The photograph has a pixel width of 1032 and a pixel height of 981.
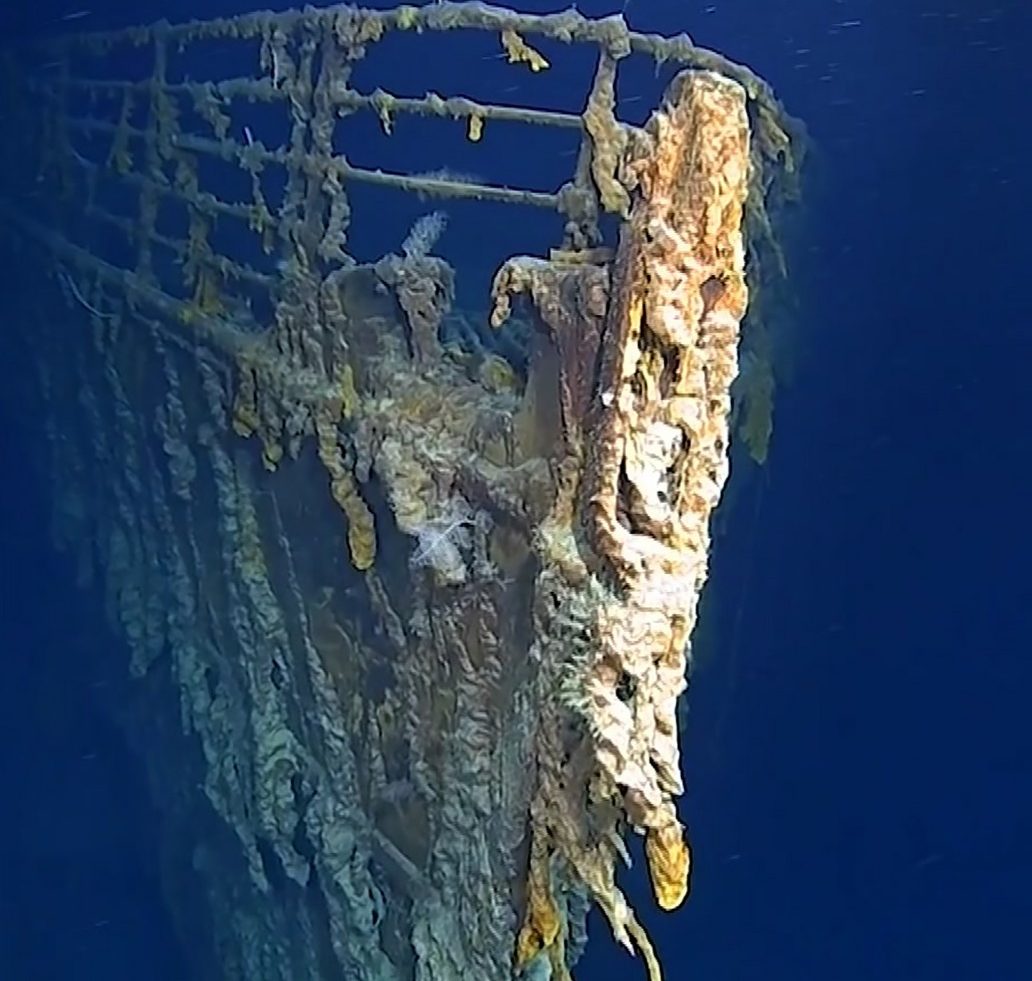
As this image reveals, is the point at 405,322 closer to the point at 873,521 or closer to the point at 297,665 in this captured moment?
the point at 297,665

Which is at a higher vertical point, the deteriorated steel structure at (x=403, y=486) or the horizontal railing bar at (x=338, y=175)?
the horizontal railing bar at (x=338, y=175)

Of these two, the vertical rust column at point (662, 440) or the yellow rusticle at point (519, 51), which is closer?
the vertical rust column at point (662, 440)

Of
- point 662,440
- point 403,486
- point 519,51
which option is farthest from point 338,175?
point 662,440

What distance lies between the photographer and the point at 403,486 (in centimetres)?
215

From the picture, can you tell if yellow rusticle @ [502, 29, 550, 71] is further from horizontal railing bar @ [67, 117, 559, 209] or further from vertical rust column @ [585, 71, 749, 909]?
vertical rust column @ [585, 71, 749, 909]

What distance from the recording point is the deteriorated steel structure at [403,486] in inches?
59.4

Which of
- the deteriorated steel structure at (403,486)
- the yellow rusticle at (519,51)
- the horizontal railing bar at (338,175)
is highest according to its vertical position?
the yellow rusticle at (519,51)

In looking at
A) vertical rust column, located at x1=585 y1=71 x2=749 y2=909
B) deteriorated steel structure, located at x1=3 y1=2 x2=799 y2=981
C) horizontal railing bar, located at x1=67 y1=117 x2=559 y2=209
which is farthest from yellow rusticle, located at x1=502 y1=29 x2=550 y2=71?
vertical rust column, located at x1=585 y1=71 x2=749 y2=909

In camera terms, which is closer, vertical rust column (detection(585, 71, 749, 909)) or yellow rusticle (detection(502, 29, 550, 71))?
vertical rust column (detection(585, 71, 749, 909))

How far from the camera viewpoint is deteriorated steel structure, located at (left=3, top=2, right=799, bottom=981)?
1.51 metres

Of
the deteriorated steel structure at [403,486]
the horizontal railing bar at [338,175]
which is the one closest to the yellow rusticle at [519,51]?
the deteriorated steel structure at [403,486]

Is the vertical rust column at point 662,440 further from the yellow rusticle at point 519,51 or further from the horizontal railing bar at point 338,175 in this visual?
the yellow rusticle at point 519,51

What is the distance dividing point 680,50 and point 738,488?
2.05 metres

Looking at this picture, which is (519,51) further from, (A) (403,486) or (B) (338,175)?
(A) (403,486)
